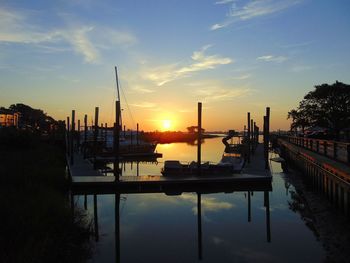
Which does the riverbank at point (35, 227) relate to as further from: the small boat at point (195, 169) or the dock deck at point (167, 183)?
the small boat at point (195, 169)

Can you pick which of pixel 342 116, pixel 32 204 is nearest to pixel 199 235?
pixel 32 204

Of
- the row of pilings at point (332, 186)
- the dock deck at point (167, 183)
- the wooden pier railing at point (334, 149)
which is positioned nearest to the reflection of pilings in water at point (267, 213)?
the dock deck at point (167, 183)

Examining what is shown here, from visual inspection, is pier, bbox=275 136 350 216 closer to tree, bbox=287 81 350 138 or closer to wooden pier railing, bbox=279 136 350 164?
wooden pier railing, bbox=279 136 350 164

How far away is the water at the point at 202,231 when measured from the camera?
40.7ft

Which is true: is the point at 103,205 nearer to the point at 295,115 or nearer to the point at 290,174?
the point at 290,174

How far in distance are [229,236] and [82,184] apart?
10.9m

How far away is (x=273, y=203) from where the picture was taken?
21188mm

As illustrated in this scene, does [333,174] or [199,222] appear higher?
[333,174]

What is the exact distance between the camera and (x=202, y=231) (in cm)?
1538

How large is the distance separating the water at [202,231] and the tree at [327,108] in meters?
39.8

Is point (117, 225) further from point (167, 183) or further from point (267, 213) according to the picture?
point (267, 213)

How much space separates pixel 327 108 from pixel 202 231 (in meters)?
50.4

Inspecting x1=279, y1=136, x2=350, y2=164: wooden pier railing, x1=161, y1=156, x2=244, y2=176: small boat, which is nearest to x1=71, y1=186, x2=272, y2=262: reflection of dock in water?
x1=161, y1=156, x2=244, y2=176: small boat

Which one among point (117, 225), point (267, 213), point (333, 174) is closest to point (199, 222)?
point (117, 225)
